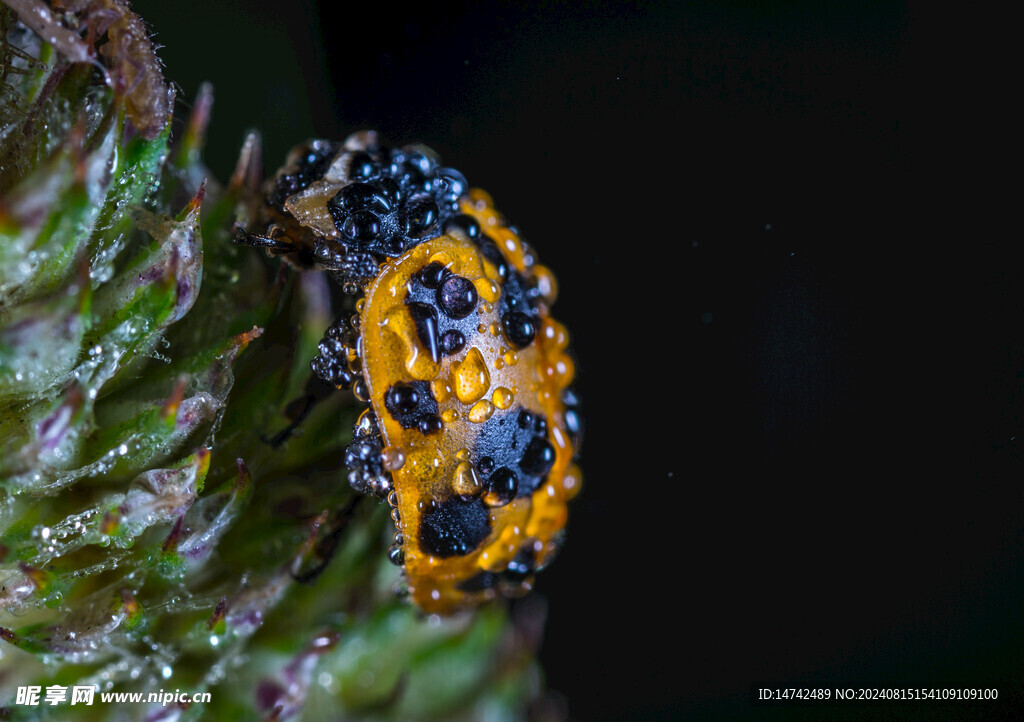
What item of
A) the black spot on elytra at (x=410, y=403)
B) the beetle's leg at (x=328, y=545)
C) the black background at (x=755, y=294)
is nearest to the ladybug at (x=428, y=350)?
the black spot on elytra at (x=410, y=403)

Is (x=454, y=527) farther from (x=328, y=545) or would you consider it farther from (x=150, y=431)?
(x=150, y=431)

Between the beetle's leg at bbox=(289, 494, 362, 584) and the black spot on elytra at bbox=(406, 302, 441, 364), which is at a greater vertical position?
the black spot on elytra at bbox=(406, 302, 441, 364)

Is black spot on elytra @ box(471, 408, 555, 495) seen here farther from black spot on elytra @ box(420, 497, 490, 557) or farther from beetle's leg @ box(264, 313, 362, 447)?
beetle's leg @ box(264, 313, 362, 447)

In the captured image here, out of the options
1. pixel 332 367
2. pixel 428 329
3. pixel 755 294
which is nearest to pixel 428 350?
pixel 428 329

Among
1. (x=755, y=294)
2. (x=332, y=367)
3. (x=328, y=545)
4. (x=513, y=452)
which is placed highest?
(x=755, y=294)

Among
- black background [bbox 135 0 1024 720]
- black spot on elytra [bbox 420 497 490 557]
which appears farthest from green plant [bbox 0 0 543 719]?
black background [bbox 135 0 1024 720]

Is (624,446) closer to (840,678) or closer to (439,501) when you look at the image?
(840,678)
